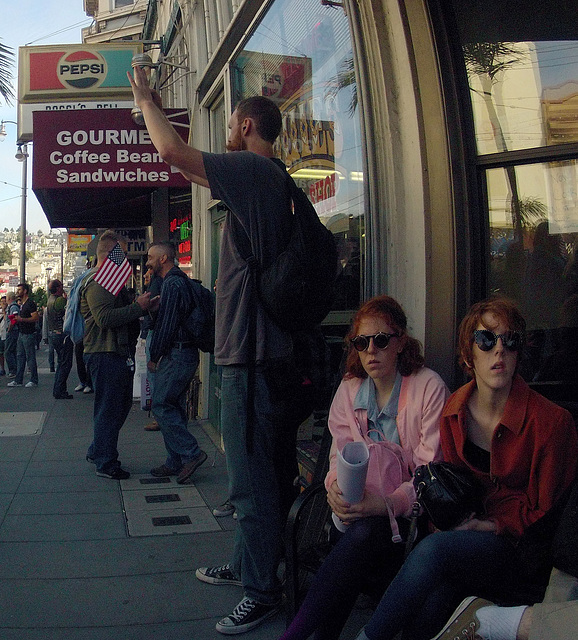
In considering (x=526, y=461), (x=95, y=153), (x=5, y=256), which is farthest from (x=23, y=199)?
(x=5, y=256)

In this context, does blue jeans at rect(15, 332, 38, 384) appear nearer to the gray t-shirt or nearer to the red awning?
the red awning

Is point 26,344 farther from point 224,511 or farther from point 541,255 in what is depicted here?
point 541,255

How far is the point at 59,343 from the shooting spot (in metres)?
11.7

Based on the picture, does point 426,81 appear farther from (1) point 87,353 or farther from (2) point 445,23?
(1) point 87,353

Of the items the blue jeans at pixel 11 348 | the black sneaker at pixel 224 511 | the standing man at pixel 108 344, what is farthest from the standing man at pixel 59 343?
the black sneaker at pixel 224 511

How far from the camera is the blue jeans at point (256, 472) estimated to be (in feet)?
11.0

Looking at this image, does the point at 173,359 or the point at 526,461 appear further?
the point at 173,359

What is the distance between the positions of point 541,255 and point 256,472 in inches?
67.2

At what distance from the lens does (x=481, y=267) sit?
3752 millimetres

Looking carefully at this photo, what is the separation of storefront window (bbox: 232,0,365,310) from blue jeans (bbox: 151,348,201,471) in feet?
5.30

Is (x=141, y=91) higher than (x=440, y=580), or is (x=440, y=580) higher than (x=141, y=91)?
(x=141, y=91)

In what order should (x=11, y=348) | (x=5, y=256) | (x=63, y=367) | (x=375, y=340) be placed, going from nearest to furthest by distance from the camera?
1. (x=375, y=340)
2. (x=63, y=367)
3. (x=11, y=348)
4. (x=5, y=256)

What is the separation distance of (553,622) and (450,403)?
97 centimetres

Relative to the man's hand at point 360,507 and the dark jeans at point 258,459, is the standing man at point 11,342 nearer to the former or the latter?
the dark jeans at point 258,459
